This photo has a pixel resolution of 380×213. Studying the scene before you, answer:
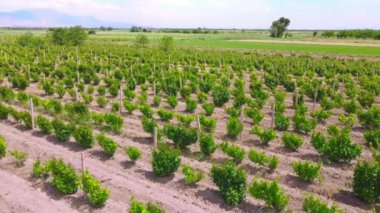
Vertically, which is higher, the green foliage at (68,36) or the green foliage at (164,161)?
the green foliage at (68,36)

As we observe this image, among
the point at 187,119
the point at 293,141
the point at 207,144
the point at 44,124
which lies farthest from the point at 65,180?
the point at 293,141

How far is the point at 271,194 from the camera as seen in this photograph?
365 inches

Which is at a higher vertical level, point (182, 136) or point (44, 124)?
point (182, 136)

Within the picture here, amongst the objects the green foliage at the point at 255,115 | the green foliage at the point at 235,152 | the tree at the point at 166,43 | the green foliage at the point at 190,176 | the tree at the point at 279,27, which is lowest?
the green foliage at the point at 190,176

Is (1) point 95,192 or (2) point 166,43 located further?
(2) point 166,43

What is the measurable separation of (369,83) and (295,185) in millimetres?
16299

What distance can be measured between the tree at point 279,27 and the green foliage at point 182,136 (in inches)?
4306

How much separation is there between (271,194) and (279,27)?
372ft

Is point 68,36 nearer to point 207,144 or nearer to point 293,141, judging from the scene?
point 207,144

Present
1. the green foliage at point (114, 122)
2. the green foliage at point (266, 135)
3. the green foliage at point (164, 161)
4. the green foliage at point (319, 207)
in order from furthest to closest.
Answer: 1. the green foliage at point (114, 122)
2. the green foliage at point (266, 135)
3. the green foliage at point (164, 161)
4. the green foliage at point (319, 207)

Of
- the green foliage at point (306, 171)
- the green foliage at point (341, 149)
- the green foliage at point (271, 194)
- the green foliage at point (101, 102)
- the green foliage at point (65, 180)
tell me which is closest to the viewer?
the green foliage at point (271, 194)

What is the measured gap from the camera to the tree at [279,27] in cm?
11719

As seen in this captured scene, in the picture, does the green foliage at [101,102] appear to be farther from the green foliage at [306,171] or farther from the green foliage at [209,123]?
the green foliage at [306,171]

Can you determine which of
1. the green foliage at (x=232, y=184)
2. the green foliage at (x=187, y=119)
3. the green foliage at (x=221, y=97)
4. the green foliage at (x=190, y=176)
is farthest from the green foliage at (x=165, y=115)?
the green foliage at (x=232, y=184)
